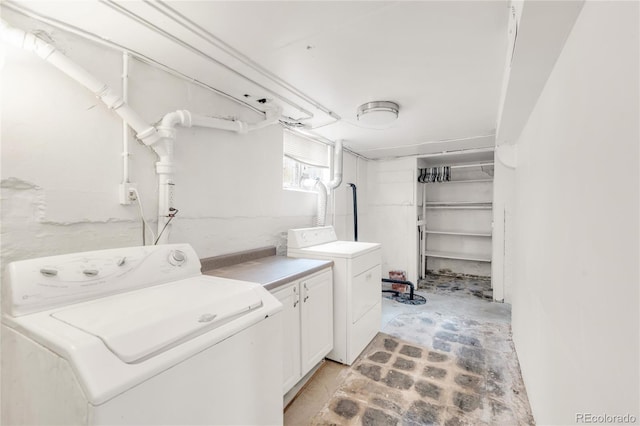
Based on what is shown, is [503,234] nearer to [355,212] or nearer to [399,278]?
[399,278]

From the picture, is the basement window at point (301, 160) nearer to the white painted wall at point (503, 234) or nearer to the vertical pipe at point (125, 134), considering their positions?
the vertical pipe at point (125, 134)

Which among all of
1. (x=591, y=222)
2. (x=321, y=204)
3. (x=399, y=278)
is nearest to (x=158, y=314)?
(x=591, y=222)

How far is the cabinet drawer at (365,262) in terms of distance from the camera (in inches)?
92.9

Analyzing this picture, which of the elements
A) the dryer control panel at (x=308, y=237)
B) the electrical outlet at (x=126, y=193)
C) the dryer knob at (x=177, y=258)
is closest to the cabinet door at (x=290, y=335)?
the dryer knob at (x=177, y=258)

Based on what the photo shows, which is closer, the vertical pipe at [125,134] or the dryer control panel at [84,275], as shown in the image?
the dryer control panel at [84,275]

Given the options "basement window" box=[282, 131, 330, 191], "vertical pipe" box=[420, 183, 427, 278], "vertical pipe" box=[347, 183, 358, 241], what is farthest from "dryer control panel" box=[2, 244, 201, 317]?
"vertical pipe" box=[420, 183, 427, 278]

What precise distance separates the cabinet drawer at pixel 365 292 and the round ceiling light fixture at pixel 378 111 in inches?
54.2

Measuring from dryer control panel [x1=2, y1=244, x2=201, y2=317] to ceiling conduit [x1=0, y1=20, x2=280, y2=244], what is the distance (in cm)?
28

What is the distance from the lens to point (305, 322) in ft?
6.40

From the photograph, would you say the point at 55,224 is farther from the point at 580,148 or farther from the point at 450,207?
the point at 450,207

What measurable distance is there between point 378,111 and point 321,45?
0.90m

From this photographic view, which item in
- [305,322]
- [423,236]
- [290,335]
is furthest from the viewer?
[423,236]

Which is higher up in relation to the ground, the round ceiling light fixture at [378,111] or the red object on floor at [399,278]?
the round ceiling light fixture at [378,111]

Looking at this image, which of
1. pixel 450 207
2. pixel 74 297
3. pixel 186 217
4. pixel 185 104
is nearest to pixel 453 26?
pixel 185 104
